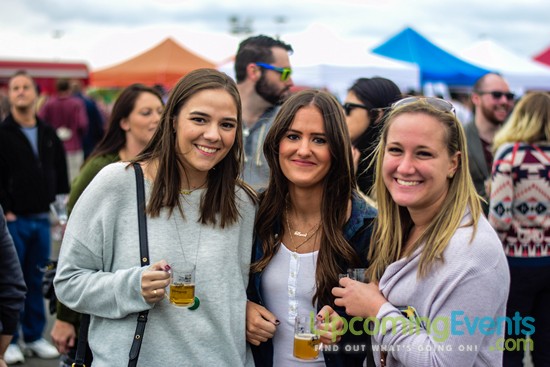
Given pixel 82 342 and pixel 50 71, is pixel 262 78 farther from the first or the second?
pixel 50 71

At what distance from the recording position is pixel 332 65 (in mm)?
8250

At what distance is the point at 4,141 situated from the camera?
582 centimetres

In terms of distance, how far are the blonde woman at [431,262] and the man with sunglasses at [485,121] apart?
10.0ft

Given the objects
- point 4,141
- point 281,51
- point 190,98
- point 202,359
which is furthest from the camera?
point 4,141

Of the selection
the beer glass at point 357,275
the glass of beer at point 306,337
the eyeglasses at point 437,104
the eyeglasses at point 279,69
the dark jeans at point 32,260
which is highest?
the eyeglasses at point 279,69

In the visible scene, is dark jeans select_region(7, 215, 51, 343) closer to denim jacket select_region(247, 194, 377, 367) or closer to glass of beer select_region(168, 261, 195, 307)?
denim jacket select_region(247, 194, 377, 367)

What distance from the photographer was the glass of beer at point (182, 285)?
2.34m

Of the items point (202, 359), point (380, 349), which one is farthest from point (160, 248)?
point (380, 349)

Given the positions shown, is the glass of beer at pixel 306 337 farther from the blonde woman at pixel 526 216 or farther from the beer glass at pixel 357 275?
the blonde woman at pixel 526 216

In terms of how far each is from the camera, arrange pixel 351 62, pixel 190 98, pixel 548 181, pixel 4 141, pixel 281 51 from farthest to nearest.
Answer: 1. pixel 351 62
2. pixel 4 141
3. pixel 281 51
4. pixel 548 181
5. pixel 190 98

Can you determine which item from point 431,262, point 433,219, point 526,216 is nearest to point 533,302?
point 526,216

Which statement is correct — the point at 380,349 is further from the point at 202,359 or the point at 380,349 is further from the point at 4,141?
the point at 4,141

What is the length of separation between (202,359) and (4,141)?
14.0 feet

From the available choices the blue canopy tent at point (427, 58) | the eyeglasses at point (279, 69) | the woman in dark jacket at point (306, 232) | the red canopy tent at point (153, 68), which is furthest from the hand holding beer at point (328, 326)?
the red canopy tent at point (153, 68)
